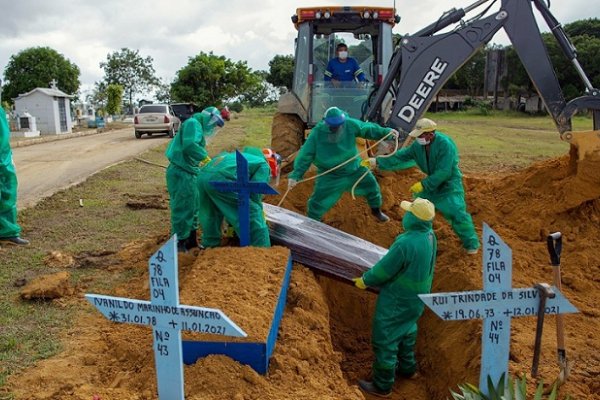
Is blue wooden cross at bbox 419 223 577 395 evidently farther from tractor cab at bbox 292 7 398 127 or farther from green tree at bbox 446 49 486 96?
green tree at bbox 446 49 486 96

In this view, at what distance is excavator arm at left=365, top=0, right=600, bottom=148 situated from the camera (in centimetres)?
657

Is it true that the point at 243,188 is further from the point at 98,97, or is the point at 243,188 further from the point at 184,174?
the point at 98,97

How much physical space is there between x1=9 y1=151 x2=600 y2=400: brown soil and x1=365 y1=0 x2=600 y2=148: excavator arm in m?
0.75

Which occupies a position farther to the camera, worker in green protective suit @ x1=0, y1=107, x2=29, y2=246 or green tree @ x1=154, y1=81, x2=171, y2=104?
green tree @ x1=154, y1=81, x2=171, y2=104

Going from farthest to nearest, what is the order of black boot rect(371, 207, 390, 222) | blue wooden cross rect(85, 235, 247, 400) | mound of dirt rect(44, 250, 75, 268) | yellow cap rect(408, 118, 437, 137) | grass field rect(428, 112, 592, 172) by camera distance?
1. grass field rect(428, 112, 592, 172)
2. black boot rect(371, 207, 390, 222)
3. mound of dirt rect(44, 250, 75, 268)
4. yellow cap rect(408, 118, 437, 137)
5. blue wooden cross rect(85, 235, 247, 400)

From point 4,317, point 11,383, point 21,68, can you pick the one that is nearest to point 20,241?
point 4,317

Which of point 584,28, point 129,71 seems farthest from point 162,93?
point 584,28

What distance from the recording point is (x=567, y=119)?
21.6ft

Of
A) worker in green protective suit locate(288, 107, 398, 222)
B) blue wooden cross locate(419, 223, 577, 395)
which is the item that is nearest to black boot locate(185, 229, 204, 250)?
worker in green protective suit locate(288, 107, 398, 222)

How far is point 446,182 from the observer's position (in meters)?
5.94

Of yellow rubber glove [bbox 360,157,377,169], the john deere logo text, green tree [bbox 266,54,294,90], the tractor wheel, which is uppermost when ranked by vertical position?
green tree [bbox 266,54,294,90]

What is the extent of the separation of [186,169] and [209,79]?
30221 millimetres

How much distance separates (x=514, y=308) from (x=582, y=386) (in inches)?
41.0

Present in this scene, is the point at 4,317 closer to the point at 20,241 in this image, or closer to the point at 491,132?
the point at 20,241
